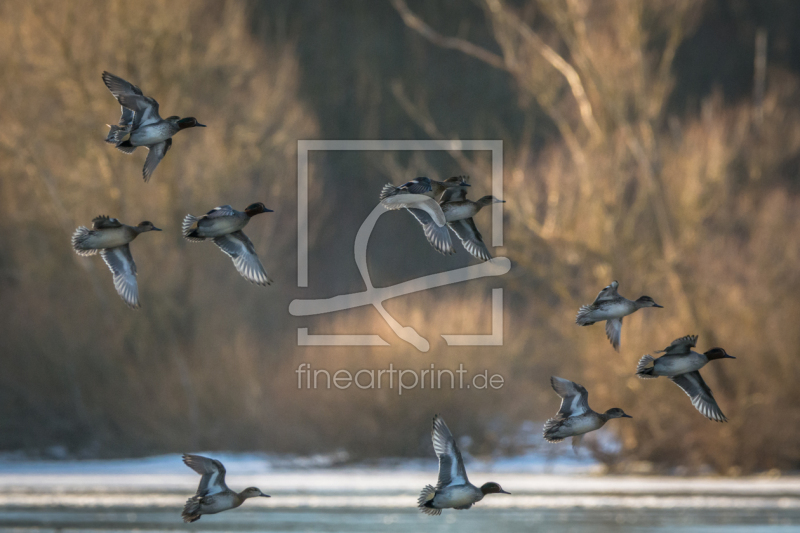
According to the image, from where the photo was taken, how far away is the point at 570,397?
587 centimetres

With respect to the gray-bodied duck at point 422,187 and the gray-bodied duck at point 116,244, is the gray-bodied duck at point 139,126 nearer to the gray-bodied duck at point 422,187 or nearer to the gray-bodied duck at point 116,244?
the gray-bodied duck at point 116,244

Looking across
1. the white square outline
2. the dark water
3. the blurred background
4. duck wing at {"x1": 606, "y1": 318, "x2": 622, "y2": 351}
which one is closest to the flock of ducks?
duck wing at {"x1": 606, "y1": 318, "x2": 622, "y2": 351}

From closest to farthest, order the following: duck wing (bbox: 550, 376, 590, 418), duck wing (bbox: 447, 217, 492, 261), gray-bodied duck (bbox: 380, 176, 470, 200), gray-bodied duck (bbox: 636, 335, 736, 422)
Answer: gray-bodied duck (bbox: 380, 176, 470, 200), gray-bodied duck (bbox: 636, 335, 736, 422), duck wing (bbox: 550, 376, 590, 418), duck wing (bbox: 447, 217, 492, 261)

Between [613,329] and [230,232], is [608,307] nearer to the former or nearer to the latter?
[613,329]

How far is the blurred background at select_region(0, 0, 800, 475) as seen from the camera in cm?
1430

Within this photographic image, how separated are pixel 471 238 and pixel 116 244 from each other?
1970mm

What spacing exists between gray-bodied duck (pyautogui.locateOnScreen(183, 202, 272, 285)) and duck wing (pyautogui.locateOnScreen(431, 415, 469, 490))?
4.04ft

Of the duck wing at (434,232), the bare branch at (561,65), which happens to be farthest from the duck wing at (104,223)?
the bare branch at (561,65)

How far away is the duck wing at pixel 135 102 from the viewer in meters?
5.34

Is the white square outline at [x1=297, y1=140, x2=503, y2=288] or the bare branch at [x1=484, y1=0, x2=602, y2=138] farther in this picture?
the white square outline at [x1=297, y1=140, x2=503, y2=288]

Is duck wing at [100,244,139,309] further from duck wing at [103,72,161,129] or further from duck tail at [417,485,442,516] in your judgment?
duck tail at [417,485,442,516]

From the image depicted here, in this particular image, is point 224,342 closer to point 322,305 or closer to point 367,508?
point 322,305

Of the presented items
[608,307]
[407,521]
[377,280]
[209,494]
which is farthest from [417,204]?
[377,280]

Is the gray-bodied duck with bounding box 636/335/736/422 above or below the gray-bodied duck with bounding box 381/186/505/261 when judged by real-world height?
below
